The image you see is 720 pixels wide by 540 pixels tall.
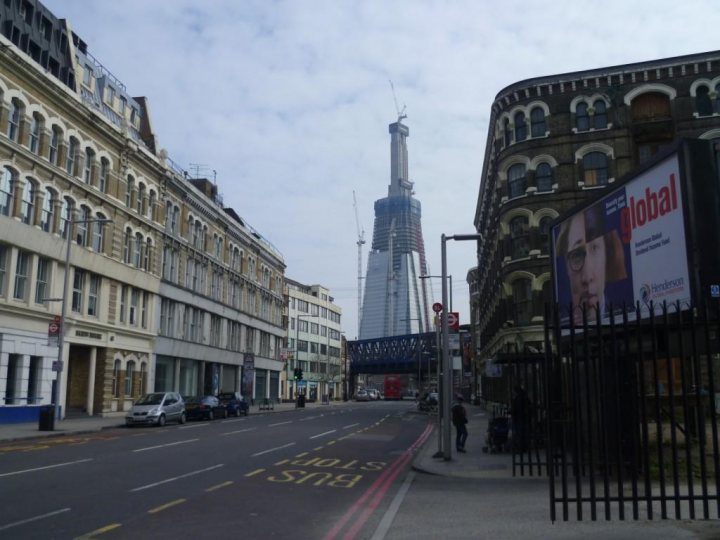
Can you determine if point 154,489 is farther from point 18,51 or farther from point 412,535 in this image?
point 18,51

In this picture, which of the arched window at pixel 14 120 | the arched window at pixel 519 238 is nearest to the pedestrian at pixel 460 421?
the arched window at pixel 519 238

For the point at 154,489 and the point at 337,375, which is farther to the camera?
the point at 337,375

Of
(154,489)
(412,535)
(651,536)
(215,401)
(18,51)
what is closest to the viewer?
(651,536)

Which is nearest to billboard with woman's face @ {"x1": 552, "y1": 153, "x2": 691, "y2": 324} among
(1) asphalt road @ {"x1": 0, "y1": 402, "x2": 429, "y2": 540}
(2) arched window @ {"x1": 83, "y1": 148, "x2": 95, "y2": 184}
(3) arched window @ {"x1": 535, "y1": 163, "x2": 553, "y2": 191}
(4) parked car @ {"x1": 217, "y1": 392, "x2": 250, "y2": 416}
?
(1) asphalt road @ {"x1": 0, "y1": 402, "x2": 429, "y2": 540}

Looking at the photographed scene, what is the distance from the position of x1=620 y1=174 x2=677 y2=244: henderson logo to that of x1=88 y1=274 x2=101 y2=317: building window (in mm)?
31109

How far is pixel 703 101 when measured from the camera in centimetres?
3612

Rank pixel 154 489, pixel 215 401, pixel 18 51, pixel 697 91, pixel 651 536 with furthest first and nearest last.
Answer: pixel 215 401, pixel 697 91, pixel 18 51, pixel 154 489, pixel 651 536

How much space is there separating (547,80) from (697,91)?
313 inches

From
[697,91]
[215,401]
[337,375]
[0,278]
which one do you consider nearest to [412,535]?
[0,278]

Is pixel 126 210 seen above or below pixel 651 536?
above

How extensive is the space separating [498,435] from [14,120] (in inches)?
1021

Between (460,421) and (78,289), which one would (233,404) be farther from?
(460,421)

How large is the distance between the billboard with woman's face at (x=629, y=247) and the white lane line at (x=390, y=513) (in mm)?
4623

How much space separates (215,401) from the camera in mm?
39906
